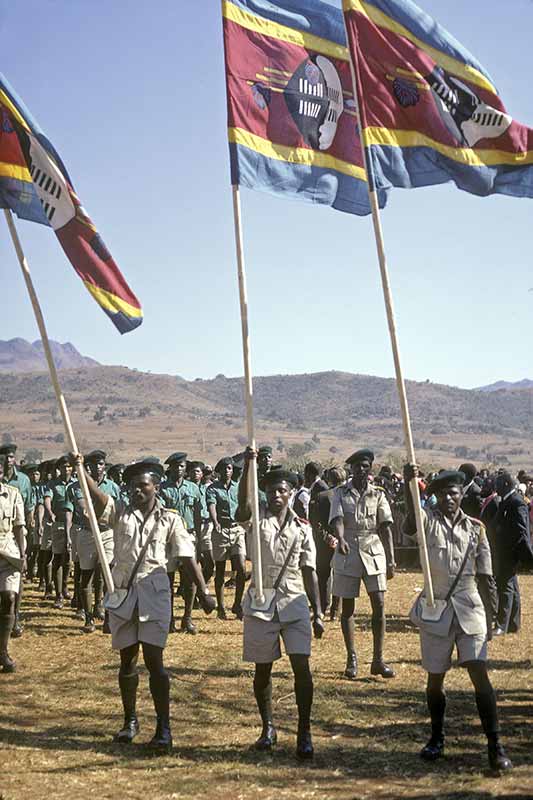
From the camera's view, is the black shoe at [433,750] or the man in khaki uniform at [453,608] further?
the black shoe at [433,750]


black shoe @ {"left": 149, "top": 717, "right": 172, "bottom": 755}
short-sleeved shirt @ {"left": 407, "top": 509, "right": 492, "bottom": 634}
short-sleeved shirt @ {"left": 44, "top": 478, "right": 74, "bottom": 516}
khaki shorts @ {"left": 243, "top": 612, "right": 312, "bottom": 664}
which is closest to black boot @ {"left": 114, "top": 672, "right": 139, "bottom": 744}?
black shoe @ {"left": 149, "top": 717, "right": 172, "bottom": 755}

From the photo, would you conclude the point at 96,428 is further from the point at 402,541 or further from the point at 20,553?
the point at 20,553

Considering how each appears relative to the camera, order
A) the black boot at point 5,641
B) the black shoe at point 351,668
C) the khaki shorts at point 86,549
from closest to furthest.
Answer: the black shoe at point 351,668 < the black boot at point 5,641 < the khaki shorts at point 86,549

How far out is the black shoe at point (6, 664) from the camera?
10.8 metres

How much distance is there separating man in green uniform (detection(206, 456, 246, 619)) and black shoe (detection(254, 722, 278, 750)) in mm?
6749

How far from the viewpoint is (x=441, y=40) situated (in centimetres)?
852

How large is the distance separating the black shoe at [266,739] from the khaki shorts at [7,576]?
375 centimetres

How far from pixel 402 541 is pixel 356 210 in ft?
53.5

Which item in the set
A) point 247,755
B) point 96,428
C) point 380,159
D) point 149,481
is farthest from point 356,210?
point 96,428

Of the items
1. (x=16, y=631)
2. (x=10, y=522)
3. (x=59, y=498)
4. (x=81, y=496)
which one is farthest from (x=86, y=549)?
(x=10, y=522)

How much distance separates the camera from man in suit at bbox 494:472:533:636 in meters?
12.3

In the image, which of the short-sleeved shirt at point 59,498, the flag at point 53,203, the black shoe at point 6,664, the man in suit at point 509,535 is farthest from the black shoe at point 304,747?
the short-sleeved shirt at point 59,498

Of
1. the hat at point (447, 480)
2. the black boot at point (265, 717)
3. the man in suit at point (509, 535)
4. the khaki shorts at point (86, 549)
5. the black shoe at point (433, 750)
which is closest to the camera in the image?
the black shoe at point (433, 750)

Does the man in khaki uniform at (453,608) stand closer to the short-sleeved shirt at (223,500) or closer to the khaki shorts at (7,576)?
the khaki shorts at (7,576)
